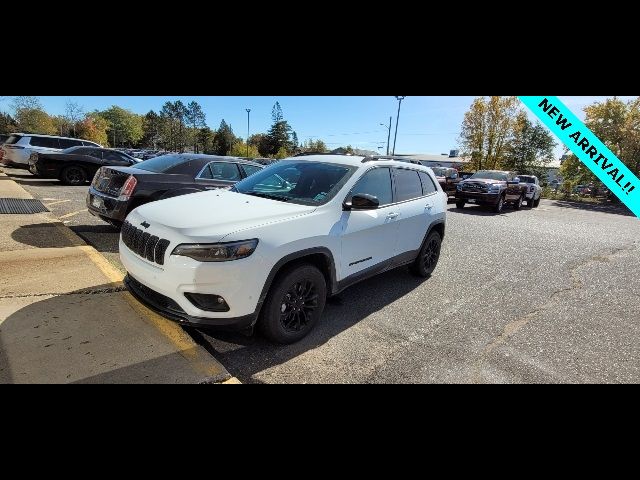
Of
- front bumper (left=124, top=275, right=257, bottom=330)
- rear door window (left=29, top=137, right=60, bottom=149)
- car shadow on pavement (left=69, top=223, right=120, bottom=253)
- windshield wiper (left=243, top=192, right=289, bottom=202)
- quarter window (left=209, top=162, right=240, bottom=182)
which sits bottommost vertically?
car shadow on pavement (left=69, top=223, right=120, bottom=253)

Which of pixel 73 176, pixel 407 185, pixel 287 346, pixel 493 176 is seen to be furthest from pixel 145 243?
pixel 493 176

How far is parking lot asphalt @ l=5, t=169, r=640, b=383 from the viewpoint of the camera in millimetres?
2918

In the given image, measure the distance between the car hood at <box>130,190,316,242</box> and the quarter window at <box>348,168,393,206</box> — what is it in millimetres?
792

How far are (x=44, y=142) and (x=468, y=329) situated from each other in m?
16.7

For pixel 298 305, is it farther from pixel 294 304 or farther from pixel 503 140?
pixel 503 140

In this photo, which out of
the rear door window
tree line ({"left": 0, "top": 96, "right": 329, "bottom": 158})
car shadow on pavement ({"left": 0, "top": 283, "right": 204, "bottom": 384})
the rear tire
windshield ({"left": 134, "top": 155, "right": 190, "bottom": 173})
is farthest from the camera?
tree line ({"left": 0, "top": 96, "right": 329, "bottom": 158})

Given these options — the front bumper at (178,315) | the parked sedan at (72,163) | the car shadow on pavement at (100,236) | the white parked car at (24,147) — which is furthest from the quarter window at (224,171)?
the white parked car at (24,147)

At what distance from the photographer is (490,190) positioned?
14.1m

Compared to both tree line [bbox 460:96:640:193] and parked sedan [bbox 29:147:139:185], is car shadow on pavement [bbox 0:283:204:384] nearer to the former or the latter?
parked sedan [bbox 29:147:139:185]

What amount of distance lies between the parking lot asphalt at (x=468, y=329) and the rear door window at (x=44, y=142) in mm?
9159

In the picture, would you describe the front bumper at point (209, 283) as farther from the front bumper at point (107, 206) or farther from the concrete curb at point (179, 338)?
the front bumper at point (107, 206)

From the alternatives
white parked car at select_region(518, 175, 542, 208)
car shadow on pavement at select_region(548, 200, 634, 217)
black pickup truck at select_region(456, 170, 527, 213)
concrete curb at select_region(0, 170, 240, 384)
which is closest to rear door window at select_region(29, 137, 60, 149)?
concrete curb at select_region(0, 170, 240, 384)
